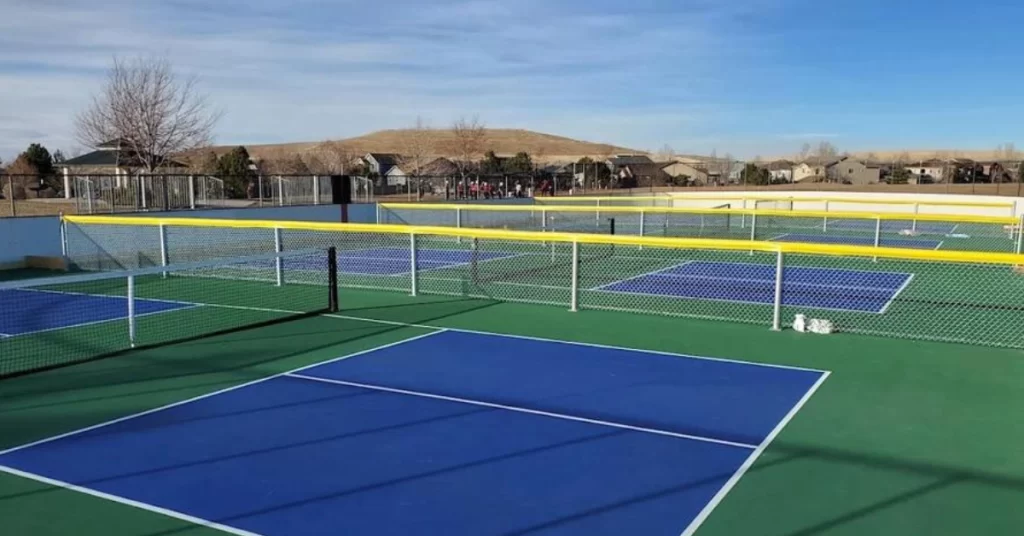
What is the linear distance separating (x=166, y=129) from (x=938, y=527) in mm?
46115

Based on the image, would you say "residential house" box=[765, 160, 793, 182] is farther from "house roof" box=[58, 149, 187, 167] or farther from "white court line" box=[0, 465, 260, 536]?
"white court line" box=[0, 465, 260, 536]

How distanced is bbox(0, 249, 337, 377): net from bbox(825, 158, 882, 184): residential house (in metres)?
79.5

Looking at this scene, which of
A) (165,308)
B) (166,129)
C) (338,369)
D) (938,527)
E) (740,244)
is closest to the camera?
(938,527)

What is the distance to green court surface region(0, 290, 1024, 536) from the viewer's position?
18.0 feet

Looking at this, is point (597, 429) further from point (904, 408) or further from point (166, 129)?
point (166, 129)

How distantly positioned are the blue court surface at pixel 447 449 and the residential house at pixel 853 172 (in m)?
83.2

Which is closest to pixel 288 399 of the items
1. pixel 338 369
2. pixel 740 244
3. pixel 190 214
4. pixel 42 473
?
pixel 338 369

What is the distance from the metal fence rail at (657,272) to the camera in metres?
12.8

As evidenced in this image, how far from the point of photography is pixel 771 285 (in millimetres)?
16875

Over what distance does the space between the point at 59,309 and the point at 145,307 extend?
1449 mm

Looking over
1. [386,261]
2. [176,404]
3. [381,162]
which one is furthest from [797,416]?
[381,162]

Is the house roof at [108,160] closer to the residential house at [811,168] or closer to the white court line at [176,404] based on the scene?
the white court line at [176,404]

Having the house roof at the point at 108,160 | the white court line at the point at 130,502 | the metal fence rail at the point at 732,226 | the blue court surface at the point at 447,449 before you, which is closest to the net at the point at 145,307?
the blue court surface at the point at 447,449

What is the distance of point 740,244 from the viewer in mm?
13211
